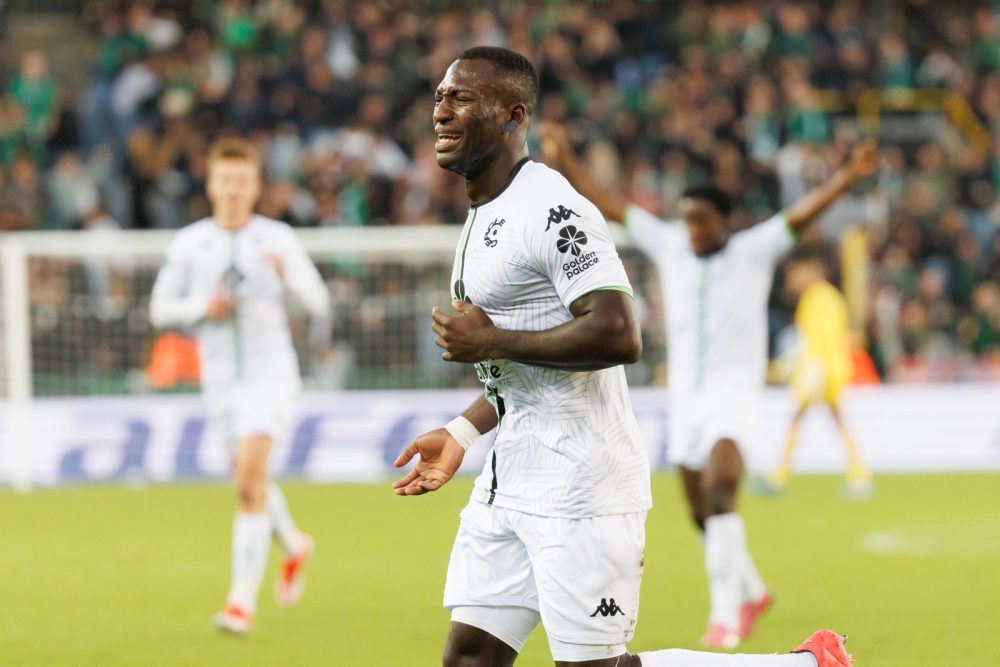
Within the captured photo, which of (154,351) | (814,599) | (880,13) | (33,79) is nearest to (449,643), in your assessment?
→ (814,599)

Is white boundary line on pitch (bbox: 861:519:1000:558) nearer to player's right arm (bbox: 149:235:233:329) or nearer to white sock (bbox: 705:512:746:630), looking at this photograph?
white sock (bbox: 705:512:746:630)

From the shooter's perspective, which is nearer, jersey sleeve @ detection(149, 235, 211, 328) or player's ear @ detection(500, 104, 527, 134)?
player's ear @ detection(500, 104, 527, 134)

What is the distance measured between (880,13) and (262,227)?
59.8 feet

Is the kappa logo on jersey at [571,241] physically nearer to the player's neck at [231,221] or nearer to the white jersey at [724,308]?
A: the white jersey at [724,308]

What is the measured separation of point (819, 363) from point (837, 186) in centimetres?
805

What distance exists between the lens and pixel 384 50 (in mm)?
22781

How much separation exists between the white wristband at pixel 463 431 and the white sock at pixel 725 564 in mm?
3474

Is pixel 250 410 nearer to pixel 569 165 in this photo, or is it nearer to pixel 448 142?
pixel 569 165

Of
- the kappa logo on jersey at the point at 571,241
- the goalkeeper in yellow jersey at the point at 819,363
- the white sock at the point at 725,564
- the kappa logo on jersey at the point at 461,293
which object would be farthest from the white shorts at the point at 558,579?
the goalkeeper in yellow jersey at the point at 819,363

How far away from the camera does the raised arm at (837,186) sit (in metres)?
8.62

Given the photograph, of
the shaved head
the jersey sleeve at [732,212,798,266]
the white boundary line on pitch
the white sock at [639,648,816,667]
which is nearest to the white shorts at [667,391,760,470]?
the jersey sleeve at [732,212,798,266]

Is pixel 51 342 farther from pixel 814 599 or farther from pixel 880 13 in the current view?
pixel 880 13

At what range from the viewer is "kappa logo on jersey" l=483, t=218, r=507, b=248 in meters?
4.88

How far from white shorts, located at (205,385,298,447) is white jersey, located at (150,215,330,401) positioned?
0.03 meters
